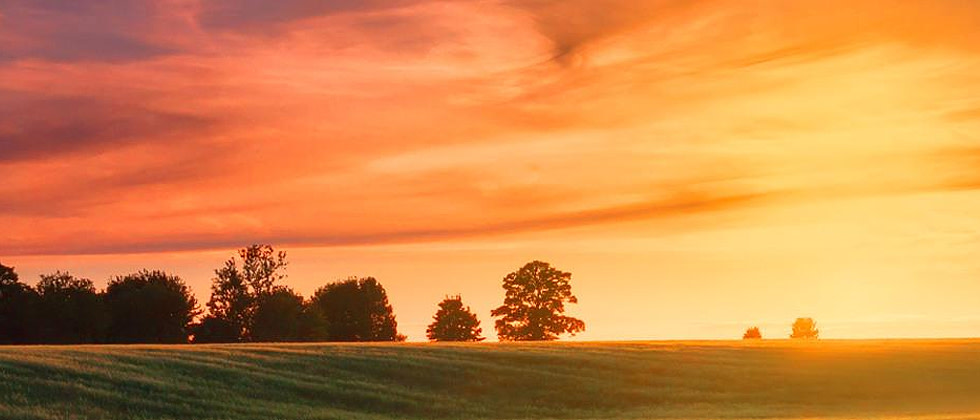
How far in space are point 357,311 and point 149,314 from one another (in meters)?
22.1

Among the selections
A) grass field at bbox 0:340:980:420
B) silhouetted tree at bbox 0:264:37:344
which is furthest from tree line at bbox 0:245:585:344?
grass field at bbox 0:340:980:420

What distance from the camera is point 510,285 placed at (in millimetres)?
108625

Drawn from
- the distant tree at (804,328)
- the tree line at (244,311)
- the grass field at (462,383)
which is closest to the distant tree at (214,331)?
the tree line at (244,311)

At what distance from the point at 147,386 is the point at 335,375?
9109 mm

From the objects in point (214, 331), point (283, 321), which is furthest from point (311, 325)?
point (214, 331)

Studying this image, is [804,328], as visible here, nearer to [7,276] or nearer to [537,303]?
[537,303]

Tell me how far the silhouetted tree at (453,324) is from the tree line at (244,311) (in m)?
0.10

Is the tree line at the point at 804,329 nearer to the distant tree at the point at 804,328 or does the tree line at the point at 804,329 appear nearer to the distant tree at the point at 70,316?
the distant tree at the point at 804,328

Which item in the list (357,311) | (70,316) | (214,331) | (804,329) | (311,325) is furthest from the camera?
(804,329)

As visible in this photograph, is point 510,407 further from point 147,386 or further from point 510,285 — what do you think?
point 510,285

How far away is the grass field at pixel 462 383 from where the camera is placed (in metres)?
44.0

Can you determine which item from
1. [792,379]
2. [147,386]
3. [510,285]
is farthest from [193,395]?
[510,285]

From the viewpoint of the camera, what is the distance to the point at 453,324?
390 feet

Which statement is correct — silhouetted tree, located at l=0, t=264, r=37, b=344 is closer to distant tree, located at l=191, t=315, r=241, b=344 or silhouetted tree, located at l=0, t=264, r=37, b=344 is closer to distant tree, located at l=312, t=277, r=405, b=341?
distant tree, located at l=191, t=315, r=241, b=344
